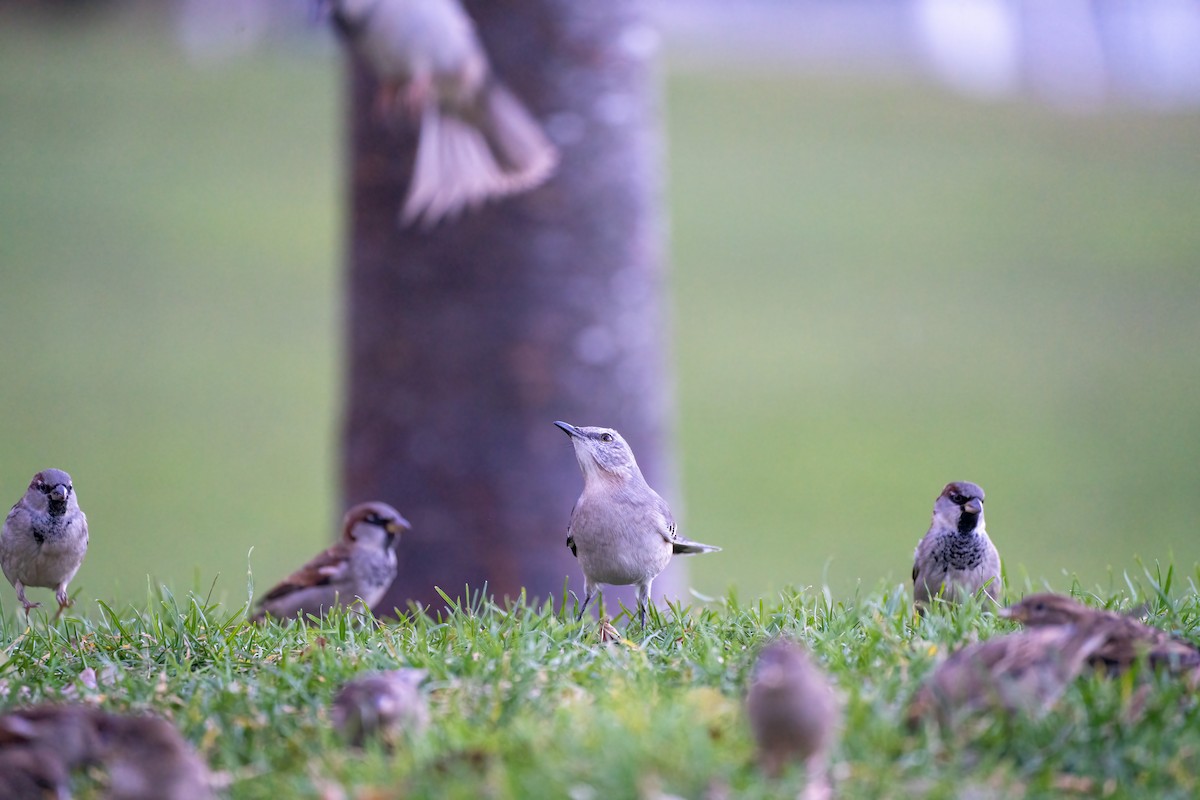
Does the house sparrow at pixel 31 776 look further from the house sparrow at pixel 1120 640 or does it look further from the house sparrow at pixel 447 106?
the house sparrow at pixel 447 106

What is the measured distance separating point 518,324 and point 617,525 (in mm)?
2532

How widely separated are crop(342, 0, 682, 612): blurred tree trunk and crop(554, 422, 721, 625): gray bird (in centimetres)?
185

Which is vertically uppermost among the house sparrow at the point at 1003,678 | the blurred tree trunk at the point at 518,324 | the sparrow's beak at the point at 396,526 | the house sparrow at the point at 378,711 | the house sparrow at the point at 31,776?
the blurred tree trunk at the point at 518,324

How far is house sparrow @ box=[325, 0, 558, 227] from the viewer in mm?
7820

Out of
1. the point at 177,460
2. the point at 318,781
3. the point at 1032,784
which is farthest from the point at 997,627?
the point at 177,460

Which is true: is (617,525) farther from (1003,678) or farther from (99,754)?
(99,754)

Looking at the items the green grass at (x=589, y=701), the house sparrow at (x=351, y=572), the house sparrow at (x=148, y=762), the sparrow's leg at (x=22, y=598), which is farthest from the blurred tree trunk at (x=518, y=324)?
the house sparrow at (x=148, y=762)

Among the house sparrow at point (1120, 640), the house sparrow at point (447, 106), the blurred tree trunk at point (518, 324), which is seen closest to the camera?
the house sparrow at point (1120, 640)

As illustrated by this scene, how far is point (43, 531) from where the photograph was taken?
6184 mm

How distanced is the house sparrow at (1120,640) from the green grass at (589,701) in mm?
118

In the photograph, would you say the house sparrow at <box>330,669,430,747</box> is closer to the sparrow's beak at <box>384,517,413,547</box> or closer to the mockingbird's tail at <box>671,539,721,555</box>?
the mockingbird's tail at <box>671,539,721,555</box>

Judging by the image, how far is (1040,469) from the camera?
18.4m

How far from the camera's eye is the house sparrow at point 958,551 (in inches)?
256

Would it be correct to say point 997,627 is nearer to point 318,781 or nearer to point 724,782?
point 724,782
